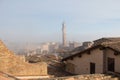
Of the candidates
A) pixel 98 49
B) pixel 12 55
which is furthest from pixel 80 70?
pixel 12 55

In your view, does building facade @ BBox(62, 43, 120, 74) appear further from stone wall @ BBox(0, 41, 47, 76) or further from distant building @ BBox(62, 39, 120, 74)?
stone wall @ BBox(0, 41, 47, 76)

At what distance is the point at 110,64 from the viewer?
68.2 feet

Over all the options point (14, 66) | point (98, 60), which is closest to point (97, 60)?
point (98, 60)

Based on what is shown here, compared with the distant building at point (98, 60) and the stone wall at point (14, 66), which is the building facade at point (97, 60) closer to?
the distant building at point (98, 60)

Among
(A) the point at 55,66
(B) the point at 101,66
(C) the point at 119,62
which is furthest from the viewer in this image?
(A) the point at 55,66

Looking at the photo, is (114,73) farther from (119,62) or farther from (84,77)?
(84,77)

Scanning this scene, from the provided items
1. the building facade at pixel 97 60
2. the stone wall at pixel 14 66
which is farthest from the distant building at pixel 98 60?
the stone wall at pixel 14 66

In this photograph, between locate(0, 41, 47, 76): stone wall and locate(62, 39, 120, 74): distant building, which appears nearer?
locate(62, 39, 120, 74): distant building

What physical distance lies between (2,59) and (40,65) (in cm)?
362

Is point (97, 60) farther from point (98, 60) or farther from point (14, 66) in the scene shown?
point (14, 66)

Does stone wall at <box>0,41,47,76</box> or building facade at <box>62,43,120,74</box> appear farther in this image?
stone wall at <box>0,41,47,76</box>

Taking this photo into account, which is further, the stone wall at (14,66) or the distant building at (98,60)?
the stone wall at (14,66)

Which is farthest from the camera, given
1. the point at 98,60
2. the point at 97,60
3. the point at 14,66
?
the point at 97,60

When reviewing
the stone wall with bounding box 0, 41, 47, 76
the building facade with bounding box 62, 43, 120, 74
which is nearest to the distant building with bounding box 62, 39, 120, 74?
the building facade with bounding box 62, 43, 120, 74
